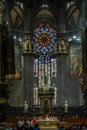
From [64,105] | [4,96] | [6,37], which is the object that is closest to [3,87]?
[4,96]

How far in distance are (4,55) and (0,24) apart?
145 inches

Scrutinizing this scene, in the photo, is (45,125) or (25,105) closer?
(45,125)

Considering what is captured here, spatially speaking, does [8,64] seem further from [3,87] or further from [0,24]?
[0,24]

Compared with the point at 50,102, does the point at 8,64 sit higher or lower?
higher

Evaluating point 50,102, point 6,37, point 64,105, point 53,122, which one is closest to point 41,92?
point 50,102

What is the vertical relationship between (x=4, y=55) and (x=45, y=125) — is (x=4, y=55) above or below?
above

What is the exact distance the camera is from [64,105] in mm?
49938

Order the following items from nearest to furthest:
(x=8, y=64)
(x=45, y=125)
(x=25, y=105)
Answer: (x=45, y=125), (x=8, y=64), (x=25, y=105)

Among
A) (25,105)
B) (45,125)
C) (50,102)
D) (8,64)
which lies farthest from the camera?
(25,105)

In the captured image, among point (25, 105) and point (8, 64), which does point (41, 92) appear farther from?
point (8, 64)

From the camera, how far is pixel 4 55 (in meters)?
37.0

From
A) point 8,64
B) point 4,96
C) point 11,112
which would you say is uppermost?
point 8,64

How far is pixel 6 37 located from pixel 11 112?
14444 mm

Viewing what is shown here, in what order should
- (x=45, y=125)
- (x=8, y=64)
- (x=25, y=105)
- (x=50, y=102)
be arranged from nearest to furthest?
(x=45, y=125) → (x=8, y=64) → (x=50, y=102) → (x=25, y=105)
